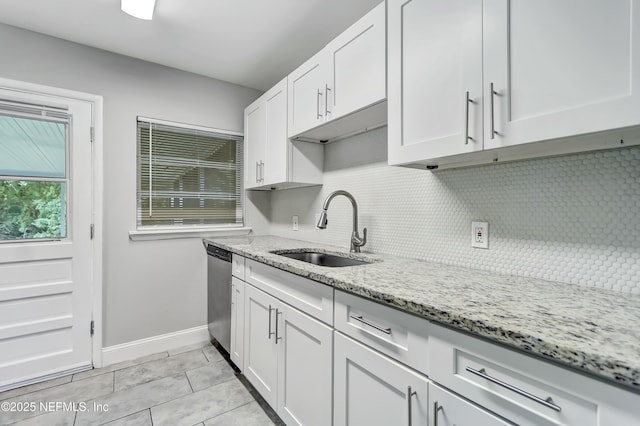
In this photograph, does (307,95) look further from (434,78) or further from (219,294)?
(219,294)

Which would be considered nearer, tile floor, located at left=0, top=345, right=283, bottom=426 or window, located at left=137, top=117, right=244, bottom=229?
tile floor, located at left=0, top=345, right=283, bottom=426

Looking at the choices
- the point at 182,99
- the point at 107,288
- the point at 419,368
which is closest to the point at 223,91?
the point at 182,99

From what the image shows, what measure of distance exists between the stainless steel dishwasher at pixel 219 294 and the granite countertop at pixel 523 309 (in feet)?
3.63

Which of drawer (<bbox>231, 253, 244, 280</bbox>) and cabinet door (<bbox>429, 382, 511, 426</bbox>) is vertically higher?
drawer (<bbox>231, 253, 244, 280</bbox>)

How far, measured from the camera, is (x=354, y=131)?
201 centimetres

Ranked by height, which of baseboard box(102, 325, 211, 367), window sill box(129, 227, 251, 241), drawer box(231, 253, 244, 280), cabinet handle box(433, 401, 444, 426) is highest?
window sill box(129, 227, 251, 241)

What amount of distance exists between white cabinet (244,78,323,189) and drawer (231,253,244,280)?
643 mm

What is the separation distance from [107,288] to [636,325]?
2.92m

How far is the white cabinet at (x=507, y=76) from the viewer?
Answer: 77cm

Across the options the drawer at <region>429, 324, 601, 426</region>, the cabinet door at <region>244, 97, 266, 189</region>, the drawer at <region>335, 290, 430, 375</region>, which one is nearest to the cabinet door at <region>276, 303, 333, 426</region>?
the drawer at <region>335, 290, 430, 375</region>

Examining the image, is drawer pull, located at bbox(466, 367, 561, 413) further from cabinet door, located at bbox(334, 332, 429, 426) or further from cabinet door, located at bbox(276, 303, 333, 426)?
cabinet door, located at bbox(276, 303, 333, 426)

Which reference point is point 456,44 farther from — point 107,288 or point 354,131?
point 107,288

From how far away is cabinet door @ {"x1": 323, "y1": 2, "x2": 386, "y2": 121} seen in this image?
1.41 metres

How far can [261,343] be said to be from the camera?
1.74 metres
